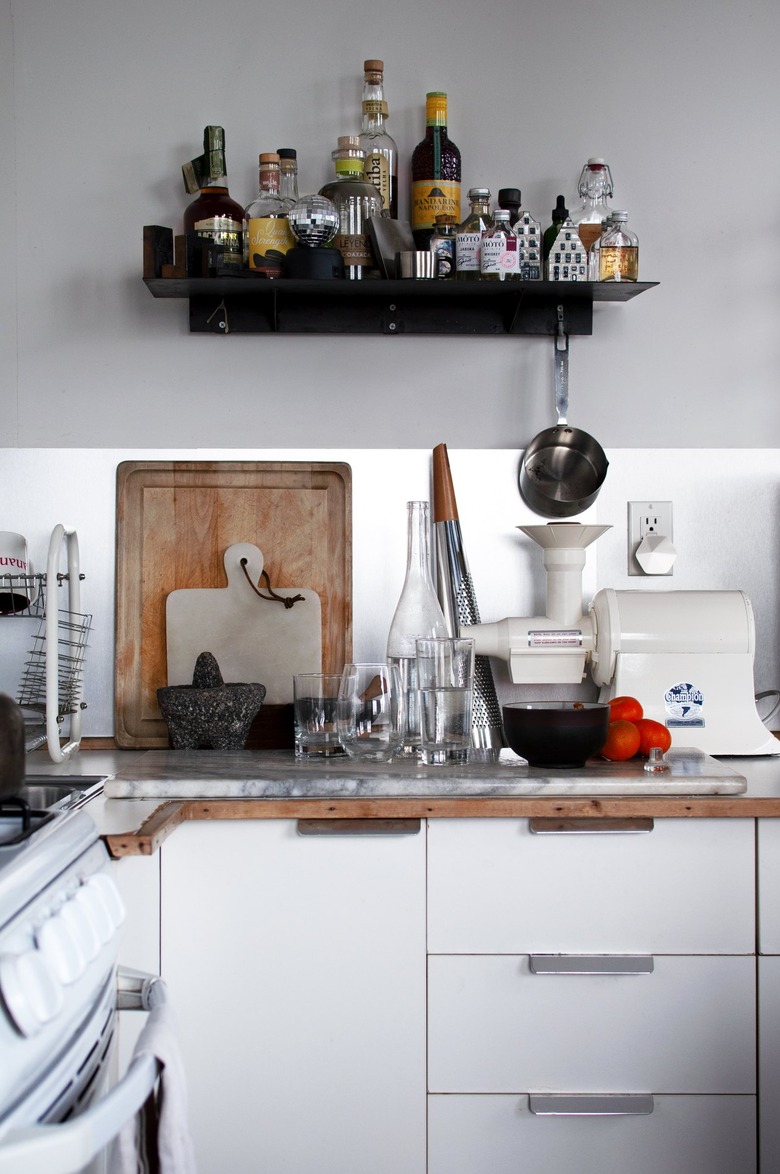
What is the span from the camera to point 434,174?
79.7 inches

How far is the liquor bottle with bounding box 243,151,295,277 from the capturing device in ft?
6.44

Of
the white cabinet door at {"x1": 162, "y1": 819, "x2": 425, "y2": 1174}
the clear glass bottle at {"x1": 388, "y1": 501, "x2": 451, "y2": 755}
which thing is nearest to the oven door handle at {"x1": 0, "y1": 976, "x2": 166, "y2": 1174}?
the white cabinet door at {"x1": 162, "y1": 819, "x2": 425, "y2": 1174}

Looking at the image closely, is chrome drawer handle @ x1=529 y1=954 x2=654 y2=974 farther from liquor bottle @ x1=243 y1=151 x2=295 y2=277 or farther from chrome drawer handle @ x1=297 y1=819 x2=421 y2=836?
liquor bottle @ x1=243 y1=151 x2=295 y2=277

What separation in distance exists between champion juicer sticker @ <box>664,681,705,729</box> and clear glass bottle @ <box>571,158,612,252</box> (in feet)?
2.66

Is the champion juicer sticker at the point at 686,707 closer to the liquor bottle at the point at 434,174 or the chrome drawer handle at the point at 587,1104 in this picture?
the chrome drawer handle at the point at 587,1104

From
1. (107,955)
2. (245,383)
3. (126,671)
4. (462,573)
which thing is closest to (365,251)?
(245,383)

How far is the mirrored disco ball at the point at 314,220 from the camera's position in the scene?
191 cm

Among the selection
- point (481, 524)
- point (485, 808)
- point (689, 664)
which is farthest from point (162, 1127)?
point (481, 524)


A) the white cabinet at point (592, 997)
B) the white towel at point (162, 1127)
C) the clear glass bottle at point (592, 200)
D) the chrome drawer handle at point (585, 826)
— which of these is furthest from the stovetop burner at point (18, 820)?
the clear glass bottle at point (592, 200)

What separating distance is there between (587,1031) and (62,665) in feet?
3.67

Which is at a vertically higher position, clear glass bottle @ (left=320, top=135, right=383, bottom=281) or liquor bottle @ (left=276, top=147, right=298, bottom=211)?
liquor bottle @ (left=276, top=147, right=298, bottom=211)

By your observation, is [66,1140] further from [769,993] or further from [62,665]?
[62,665]

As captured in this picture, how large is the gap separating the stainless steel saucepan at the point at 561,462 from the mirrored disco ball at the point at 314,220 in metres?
0.47

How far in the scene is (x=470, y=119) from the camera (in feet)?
6.86
